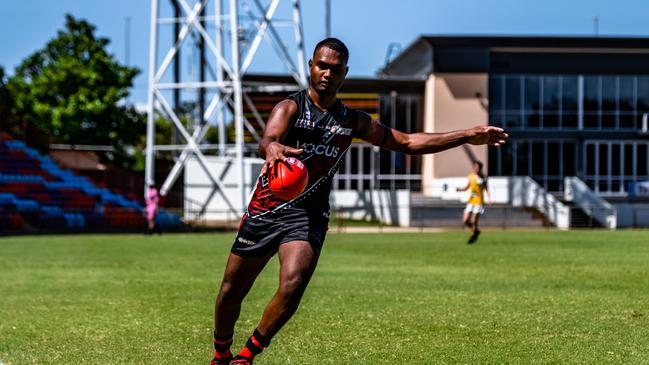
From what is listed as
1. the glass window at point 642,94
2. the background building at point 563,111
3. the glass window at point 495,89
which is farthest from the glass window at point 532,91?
the glass window at point 642,94

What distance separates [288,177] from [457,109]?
55.8m

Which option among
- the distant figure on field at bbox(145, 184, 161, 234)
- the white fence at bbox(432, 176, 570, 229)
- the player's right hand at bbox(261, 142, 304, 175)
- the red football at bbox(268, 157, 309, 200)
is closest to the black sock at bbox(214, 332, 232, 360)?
the red football at bbox(268, 157, 309, 200)

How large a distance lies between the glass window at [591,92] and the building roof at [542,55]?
491mm

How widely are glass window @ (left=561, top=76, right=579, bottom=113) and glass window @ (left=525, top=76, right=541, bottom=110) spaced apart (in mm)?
1315

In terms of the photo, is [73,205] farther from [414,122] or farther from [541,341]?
[541,341]

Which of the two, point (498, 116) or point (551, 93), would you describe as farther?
point (498, 116)

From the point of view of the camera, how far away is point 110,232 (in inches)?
1677

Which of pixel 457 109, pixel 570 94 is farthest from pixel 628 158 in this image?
pixel 457 109

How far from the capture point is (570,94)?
63.2 meters

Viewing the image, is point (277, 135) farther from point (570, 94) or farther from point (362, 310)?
point (570, 94)

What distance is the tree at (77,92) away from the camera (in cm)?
6988

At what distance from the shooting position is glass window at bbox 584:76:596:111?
207ft

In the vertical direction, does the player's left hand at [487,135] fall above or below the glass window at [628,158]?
below

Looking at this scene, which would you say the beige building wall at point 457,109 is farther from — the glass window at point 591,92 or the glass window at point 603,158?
the glass window at point 603,158
